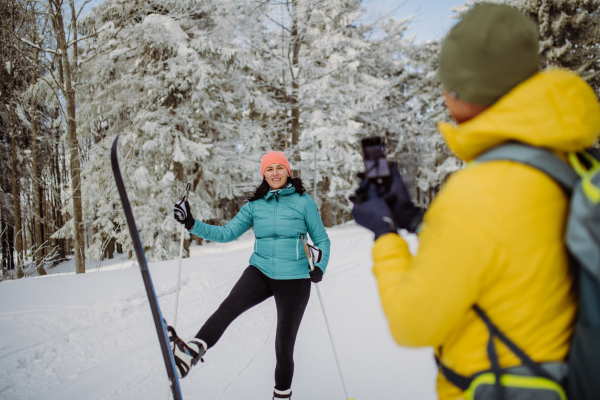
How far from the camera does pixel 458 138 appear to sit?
1.00m

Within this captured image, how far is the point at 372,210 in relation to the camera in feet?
4.08

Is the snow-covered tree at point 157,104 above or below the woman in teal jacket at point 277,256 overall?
above

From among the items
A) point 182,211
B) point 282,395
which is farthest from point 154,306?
point 282,395

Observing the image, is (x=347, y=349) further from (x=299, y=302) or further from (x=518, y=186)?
(x=518, y=186)

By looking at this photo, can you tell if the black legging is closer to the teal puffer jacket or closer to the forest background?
the teal puffer jacket

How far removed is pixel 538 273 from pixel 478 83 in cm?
52

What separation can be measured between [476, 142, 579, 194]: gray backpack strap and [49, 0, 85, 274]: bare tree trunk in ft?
33.2

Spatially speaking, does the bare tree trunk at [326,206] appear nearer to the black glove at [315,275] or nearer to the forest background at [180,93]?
the forest background at [180,93]

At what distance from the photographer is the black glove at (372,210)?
1.19 metres

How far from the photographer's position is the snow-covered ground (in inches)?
128

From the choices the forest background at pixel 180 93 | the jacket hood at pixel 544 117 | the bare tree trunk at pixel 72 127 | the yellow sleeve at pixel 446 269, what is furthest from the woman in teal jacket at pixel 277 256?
the forest background at pixel 180 93

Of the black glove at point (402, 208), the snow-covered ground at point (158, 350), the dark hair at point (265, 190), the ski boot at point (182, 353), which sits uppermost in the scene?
the dark hair at point (265, 190)

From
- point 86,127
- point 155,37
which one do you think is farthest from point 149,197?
point 155,37

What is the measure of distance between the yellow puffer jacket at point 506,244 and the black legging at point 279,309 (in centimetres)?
197
